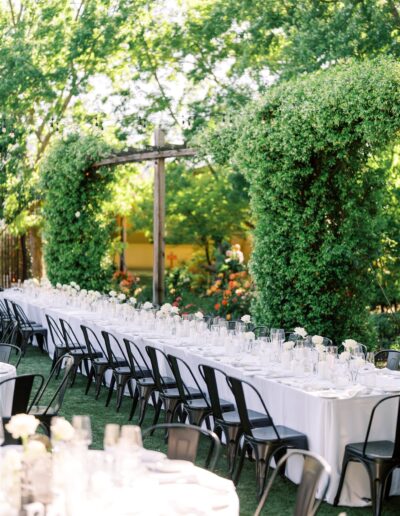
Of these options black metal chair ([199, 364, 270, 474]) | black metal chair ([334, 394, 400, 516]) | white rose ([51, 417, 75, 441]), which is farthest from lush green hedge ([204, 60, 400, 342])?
white rose ([51, 417, 75, 441])

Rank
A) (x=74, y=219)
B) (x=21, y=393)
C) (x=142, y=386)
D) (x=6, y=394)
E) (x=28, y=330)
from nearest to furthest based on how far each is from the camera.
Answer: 1. (x=21, y=393)
2. (x=6, y=394)
3. (x=142, y=386)
4. (x=28, y=330)
5. (x=74, y=219)

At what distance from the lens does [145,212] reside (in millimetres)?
21734

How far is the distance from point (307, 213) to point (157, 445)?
3542 millimetres

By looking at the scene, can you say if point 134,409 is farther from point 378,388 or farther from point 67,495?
point 67,495

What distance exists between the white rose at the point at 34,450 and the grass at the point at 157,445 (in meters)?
2.50

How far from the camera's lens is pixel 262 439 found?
5488mm

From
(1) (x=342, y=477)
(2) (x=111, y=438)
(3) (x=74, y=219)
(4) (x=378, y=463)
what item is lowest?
(1) (x=342, y=477)

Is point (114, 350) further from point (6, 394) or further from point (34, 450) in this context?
point (34, 450)

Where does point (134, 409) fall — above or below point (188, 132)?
below

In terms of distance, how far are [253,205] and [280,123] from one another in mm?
1153

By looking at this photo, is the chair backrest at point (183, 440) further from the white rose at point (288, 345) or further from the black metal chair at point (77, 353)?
the black metal chair at point (77, 353)

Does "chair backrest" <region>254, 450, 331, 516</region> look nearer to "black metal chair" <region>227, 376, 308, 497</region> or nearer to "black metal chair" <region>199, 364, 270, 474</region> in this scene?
"black metal chair" <region>227, 376, 308, 497</region>

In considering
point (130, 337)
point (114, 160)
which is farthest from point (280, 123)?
point (114, 160)

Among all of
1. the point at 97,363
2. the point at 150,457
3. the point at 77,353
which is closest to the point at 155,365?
the point at 97,363
